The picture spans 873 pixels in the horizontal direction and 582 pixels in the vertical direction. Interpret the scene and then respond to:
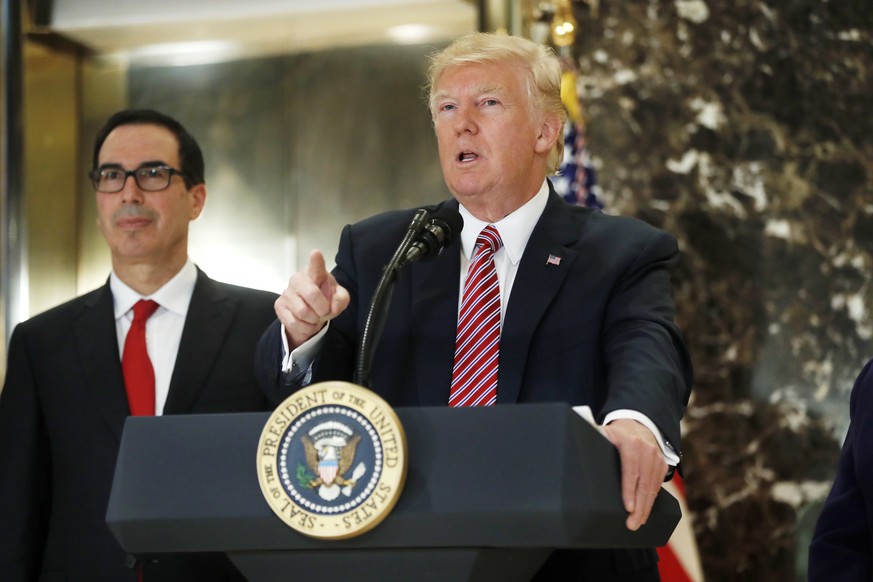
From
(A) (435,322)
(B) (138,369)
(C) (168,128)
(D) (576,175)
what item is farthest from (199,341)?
(D) (576,175)

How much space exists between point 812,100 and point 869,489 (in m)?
3.05

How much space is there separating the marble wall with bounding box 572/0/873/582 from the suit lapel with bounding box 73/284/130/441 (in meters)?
2.50

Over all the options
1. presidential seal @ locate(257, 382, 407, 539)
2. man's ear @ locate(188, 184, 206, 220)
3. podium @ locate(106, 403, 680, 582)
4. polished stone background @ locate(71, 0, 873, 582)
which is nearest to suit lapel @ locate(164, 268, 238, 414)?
man's ear @ locate(188, 184, 206, 220)

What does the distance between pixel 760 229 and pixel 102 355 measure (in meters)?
2.95

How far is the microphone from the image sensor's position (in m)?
1.91

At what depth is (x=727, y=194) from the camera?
507 centimetres

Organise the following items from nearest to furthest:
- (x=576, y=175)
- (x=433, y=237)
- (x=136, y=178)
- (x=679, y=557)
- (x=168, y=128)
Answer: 1. (x=433, y=237)
2. (x=136, y=178)
3. (x=168, y=128)
4. (x=679, y=557)
5. (x=576, y=175)

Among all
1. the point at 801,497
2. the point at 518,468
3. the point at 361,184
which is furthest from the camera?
the point at 361,184

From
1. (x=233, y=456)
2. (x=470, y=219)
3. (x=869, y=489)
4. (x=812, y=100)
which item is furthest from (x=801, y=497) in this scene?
(x=233, y=456)

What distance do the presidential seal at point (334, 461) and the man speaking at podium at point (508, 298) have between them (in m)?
0.33

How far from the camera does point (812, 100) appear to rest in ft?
16.6

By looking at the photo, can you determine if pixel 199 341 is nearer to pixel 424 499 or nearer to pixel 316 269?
pixel 316 269

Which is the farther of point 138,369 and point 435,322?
point 138,369

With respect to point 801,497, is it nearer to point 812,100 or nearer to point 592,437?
point 812,100
